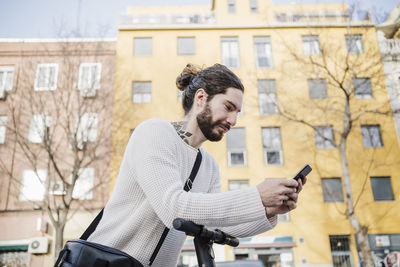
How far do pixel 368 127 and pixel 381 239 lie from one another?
5.99 m

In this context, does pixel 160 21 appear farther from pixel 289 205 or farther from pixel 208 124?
pixel 289 205

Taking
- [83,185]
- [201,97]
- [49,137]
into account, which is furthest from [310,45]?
[201,97]

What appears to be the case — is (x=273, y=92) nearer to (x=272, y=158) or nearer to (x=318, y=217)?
(x=272, y=158)

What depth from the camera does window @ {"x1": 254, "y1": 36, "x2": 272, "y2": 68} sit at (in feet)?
64.5

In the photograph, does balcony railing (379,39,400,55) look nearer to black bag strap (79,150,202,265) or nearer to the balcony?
the balcony

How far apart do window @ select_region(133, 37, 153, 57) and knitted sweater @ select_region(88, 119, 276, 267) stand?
1900 cm

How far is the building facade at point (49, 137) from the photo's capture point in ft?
50.1

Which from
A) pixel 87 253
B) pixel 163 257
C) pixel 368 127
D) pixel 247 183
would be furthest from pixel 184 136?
pixel 368 127

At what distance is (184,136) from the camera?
1.70 m

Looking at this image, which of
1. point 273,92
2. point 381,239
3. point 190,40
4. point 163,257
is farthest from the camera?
point 190,40

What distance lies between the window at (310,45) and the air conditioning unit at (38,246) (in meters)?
17.8

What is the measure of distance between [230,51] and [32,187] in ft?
44.1

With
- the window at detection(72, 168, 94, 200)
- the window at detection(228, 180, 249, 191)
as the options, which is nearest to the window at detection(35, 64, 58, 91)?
the window at detection(72, 168, 94, 200)

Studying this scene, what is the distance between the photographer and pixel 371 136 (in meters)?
17.9
